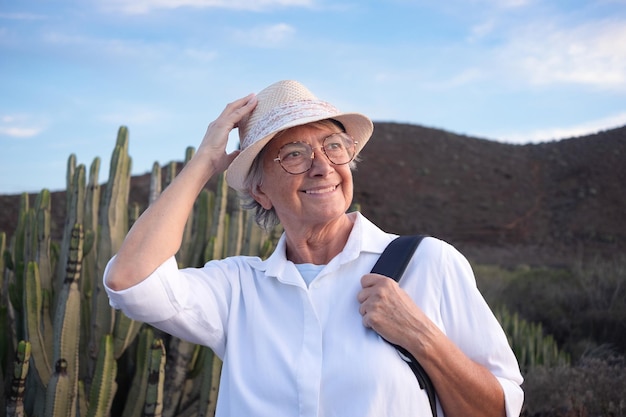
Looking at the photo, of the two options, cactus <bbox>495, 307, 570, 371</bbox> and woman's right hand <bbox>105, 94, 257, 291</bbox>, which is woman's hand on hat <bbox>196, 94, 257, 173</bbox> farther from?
cactus <bbox>495, 307, 570, 371</bbox>

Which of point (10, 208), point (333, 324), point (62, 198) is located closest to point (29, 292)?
point (333, 324)

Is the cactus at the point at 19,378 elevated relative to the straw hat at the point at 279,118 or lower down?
lower down

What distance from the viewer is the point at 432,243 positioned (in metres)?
2.35

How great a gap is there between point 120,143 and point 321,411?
327 cm

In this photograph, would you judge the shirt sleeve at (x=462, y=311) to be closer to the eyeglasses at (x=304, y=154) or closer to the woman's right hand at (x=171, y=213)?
the eyeglasses at (x=304, y=154)

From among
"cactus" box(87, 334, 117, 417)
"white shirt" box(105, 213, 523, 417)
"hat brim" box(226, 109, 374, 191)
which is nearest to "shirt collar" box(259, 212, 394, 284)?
"white shirt" box(105, 213, 523, 417)

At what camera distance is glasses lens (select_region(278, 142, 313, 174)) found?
255cm

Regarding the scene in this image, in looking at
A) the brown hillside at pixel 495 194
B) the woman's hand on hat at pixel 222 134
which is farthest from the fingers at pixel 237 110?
the brown hillside at pixel 495 194

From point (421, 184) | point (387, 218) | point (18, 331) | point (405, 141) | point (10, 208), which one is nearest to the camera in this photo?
point (18, 331)

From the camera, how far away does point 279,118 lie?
2510mm

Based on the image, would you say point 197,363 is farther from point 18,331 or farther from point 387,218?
point 387,218

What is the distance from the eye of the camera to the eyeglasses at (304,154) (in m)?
2.56

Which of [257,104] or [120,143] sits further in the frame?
[120,143]

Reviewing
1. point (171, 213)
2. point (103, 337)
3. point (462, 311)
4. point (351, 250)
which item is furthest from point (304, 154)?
point (103, 337)
